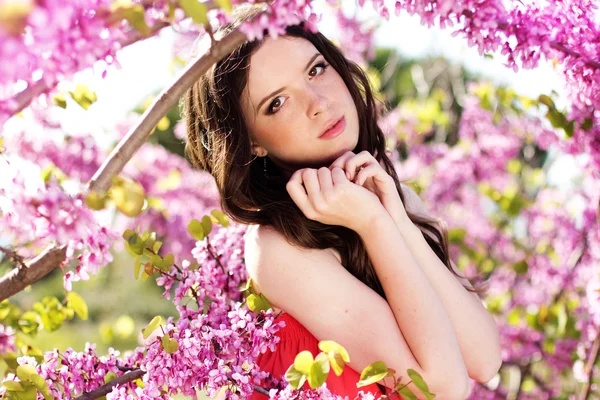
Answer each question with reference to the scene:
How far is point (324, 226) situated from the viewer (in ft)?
6.61

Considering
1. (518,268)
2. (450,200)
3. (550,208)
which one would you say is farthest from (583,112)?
(450,200)

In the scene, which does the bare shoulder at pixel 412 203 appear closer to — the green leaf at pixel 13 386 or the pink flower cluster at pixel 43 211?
the green leaf at pixel 13 386

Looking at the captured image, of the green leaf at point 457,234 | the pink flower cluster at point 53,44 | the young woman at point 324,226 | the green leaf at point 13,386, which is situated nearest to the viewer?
the pink flower cluster at point 53,44

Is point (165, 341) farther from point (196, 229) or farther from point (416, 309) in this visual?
point (416, 309)

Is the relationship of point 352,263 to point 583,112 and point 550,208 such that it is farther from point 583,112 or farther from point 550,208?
point 550,208

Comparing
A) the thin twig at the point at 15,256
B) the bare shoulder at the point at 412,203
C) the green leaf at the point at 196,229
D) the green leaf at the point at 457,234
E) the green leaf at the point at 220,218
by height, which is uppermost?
the thin twig at the point at 15,256

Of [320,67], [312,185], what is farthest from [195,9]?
[320,67]

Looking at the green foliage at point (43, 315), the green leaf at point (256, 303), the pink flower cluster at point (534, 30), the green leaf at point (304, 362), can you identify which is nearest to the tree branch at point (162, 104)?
the pink flower cluster at point (534, 30)

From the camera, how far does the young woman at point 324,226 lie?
1.74 metres

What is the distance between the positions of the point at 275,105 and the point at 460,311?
2.55ft

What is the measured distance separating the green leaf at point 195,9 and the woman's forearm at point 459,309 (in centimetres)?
113

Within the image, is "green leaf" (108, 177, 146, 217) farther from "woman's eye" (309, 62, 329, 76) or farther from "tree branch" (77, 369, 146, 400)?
"woman's eye" (309, 62, 329, 76)

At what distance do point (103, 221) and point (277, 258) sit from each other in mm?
767

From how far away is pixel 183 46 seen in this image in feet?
15.5
